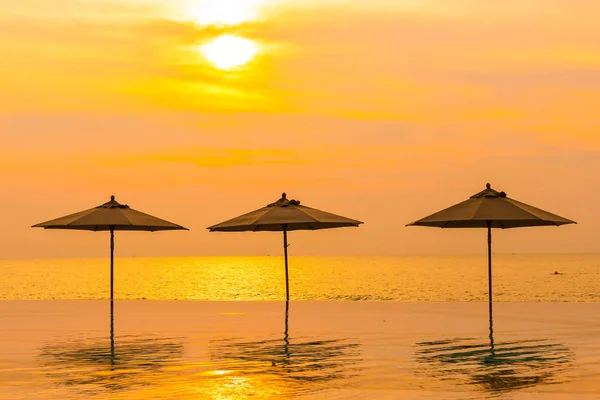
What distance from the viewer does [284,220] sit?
21812mm

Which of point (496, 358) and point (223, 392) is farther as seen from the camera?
point (496, 358)

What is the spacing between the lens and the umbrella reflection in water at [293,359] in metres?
12.2

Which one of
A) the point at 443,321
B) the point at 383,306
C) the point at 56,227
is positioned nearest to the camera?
the point at 443,321

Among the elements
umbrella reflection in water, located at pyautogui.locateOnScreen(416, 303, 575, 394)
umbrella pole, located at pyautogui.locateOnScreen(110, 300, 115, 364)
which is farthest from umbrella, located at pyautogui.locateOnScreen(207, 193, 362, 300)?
umbrella reflection in water, located at pyautogui.locateOnScreen(416, 303, 575, 394)

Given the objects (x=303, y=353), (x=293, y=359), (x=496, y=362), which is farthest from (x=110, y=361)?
(x=496, y=362)

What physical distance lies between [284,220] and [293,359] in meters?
8.06

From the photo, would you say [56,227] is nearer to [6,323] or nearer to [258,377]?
[6,323]

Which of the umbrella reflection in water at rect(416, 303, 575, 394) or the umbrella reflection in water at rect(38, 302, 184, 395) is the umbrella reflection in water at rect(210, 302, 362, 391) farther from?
the umbrella reflection in water at rect(416, 303, 575, 394)

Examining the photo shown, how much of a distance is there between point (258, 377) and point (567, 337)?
770 centimetres

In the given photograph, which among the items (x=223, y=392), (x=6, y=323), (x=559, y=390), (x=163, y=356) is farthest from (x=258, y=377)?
(x=6, y=323)

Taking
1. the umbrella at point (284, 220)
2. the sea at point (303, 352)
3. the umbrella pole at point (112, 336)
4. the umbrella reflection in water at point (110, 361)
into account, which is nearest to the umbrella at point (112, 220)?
the umbrella pole at point (112, 336)

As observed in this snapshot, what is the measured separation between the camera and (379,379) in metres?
12.0

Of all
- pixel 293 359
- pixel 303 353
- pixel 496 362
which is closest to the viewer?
pixel 496 362

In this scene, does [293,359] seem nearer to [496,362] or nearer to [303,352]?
[303,352]
